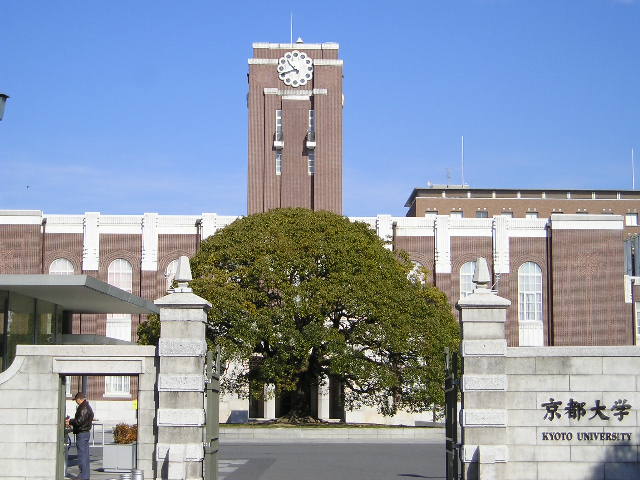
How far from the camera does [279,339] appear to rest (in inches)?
1553

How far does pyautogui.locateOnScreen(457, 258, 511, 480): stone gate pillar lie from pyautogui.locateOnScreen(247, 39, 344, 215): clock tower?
42.5m

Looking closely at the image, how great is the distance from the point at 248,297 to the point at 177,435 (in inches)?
912

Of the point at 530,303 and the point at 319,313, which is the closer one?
the point at 319,313

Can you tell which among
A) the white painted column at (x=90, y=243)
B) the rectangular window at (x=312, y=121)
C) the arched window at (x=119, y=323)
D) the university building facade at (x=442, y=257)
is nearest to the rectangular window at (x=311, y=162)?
the university building facade at (x=442, y=257)

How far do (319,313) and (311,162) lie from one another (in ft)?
73.2

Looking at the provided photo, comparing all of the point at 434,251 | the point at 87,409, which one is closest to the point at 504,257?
the point at 434,251

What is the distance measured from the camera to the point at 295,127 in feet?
201

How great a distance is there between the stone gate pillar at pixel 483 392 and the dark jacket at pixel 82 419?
269 inches

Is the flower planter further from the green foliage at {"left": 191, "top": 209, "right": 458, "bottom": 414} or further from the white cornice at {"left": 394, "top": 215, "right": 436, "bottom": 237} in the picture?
the white cornice at {"left": 394, "top": 215, "right": 436, "bottom": 237}

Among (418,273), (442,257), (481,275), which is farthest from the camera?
(442,257)

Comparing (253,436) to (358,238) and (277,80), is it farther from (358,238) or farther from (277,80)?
(277,80)

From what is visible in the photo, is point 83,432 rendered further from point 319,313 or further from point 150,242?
point 150,242

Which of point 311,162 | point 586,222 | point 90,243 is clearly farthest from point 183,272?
point 311,162

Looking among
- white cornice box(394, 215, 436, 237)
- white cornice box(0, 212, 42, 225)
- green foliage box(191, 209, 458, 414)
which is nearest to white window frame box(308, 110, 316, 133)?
white cornice box(394, 215, 436, 237)
